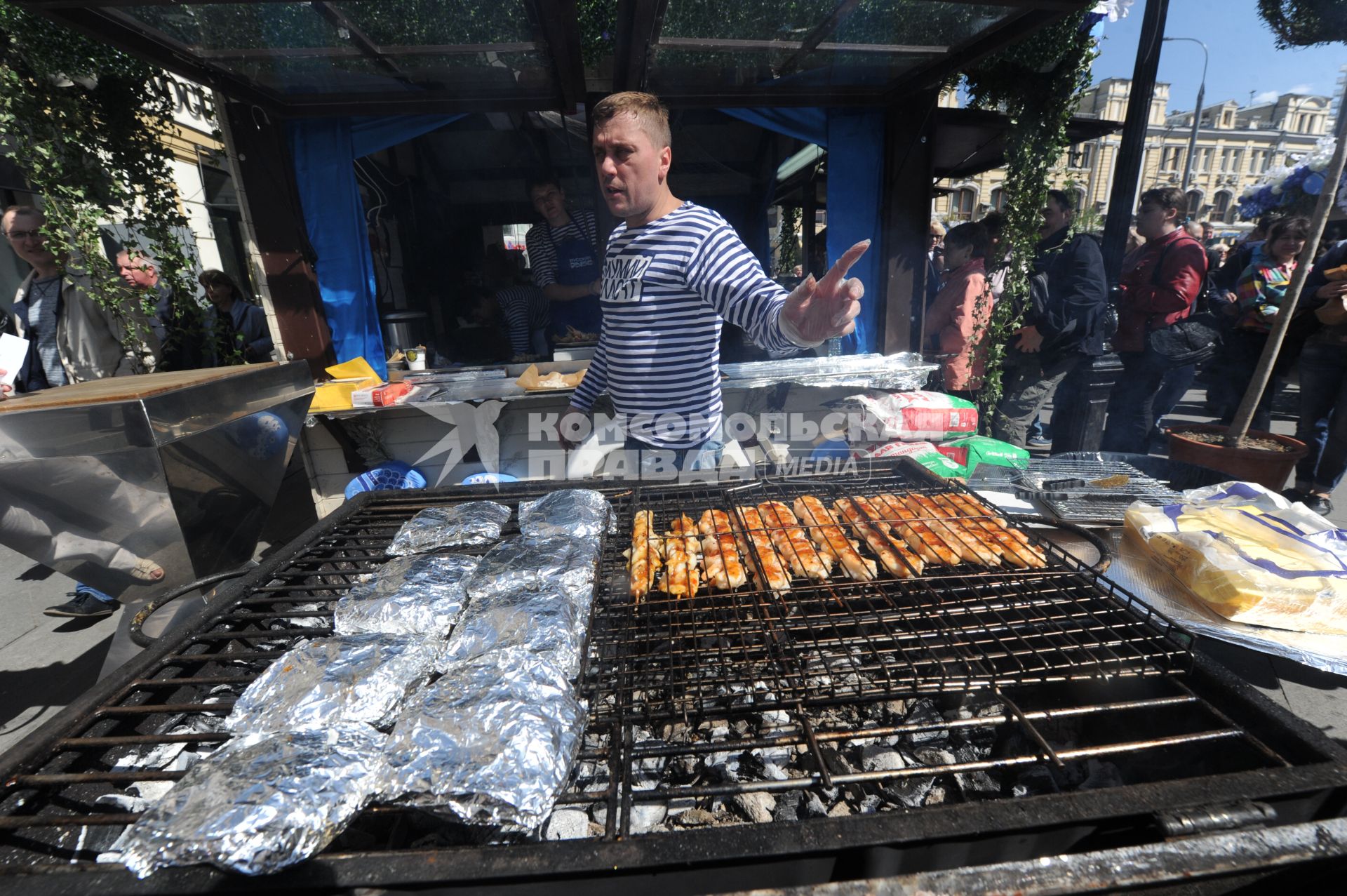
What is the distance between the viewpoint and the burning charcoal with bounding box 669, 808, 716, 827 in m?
1.64

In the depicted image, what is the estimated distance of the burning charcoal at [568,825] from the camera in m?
1.60

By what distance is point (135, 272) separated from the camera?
186 inches

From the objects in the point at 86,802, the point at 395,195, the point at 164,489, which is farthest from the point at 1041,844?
the point at 395,195

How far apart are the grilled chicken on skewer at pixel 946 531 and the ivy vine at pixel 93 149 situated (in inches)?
241

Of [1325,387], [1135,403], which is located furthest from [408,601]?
[1325,387]

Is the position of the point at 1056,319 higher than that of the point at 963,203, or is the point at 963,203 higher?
the point at 963,203

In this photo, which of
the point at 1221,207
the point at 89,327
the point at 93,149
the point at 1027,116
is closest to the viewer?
the point at 93,149

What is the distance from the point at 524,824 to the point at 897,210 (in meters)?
6.02

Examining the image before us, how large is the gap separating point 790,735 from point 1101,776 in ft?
3.79

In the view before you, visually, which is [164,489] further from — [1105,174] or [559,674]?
[1105,174]

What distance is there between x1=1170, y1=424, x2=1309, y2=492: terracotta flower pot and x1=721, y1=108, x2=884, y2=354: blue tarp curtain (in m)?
3.03

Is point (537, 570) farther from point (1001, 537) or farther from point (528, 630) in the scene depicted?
point (1001, 537)

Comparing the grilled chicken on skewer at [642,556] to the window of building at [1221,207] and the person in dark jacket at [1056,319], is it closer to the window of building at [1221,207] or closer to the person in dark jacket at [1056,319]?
the person in dark jacket at [1056,319]

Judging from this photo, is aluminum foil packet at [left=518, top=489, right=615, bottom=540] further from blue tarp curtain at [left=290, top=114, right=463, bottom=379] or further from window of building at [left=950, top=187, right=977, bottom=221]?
window of building at [left=950, top=187, right=977, bottom=221]
